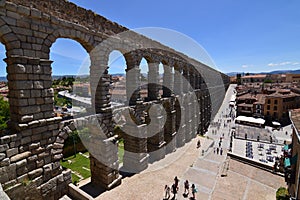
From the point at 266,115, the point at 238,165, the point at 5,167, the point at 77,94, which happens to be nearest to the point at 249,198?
the point at 238,165

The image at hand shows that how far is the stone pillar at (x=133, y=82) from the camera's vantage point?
43.2 feet

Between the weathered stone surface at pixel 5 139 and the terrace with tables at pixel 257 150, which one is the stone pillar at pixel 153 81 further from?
the terrace with tables at pixel 257 150

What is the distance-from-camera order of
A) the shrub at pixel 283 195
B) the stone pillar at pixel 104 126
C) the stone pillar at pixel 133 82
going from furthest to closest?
the stone pillar at pixel 133 82
the stone pillar at pixel 104 126
the shrub at pixel 283 195

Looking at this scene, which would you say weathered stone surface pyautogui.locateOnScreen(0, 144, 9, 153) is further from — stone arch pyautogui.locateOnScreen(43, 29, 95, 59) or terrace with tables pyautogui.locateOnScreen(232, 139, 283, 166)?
terrace with tables pyautogui.locateOnScreen(232, 139, 283, 166)

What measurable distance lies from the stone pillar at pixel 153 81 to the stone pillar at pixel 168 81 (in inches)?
103

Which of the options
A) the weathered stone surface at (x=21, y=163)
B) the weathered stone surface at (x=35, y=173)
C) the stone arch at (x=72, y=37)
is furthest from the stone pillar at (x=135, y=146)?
the weathered stone surface at (x=21, y=163)

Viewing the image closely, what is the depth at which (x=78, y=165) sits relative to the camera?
21328 millimetres

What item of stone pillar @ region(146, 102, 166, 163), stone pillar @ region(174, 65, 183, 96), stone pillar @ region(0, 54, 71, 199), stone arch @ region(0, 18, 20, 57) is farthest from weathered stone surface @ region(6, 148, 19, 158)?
stone pillar @ region(174, 65, 183, 96)

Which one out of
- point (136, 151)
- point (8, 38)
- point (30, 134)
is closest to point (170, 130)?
point (136, 151)

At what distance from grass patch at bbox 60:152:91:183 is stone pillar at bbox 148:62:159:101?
1059 cm

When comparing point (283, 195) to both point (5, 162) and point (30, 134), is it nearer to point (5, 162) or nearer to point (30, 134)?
point (30, 134)

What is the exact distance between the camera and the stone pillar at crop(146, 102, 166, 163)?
1664 centimetres

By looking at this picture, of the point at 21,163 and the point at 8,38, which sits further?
the point at 21,163

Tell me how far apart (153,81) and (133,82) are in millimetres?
3374
